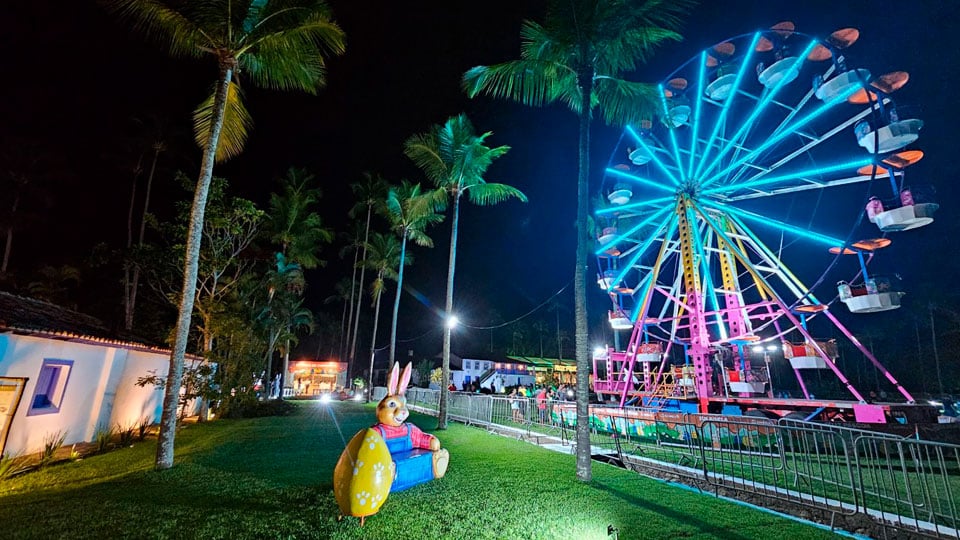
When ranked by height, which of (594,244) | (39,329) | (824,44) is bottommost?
(39,329)

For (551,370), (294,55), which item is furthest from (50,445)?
(551,370)

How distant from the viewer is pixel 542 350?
59.1 metres

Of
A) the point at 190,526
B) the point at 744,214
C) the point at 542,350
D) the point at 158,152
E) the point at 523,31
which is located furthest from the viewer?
the point at 542,350

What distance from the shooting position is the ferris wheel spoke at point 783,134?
1242 cm

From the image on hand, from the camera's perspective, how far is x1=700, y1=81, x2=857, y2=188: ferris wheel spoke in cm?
1242

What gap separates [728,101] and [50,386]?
22.0 meters

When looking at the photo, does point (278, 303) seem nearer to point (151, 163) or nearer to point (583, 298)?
point (151, 163)

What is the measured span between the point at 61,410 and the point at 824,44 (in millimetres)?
23235

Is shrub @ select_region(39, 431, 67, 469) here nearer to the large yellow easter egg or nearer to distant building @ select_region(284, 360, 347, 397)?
the large yellow easter egg

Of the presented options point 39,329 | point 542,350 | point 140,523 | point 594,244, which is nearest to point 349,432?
point 39,329

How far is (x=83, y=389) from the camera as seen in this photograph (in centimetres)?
1030

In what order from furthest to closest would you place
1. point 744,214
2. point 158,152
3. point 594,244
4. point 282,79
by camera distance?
1. point 158,152
2. point 594,244
3. point 744,214
4. point 282,79

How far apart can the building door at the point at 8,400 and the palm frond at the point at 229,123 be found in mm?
5506

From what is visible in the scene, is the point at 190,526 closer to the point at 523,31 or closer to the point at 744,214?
→ the point at 523,31
